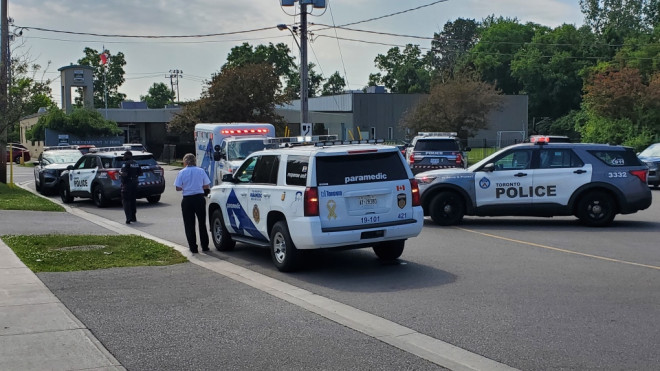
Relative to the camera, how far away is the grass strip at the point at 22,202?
68.9ft

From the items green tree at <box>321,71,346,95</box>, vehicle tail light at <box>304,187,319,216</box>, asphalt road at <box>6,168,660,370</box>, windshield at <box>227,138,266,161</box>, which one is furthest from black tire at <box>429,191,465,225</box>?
green tree at <box>321,71,346,95</box>

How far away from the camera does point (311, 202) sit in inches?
411

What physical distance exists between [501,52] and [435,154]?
260 ft

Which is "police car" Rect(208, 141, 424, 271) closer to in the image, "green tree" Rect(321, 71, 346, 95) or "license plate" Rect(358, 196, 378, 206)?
"license plate" Rect(358, 196, 378, 206)

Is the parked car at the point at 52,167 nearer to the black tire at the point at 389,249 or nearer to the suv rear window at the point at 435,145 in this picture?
the suv rear window at the point at 435,145

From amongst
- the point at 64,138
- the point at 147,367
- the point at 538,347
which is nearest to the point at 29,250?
the point at 147,367

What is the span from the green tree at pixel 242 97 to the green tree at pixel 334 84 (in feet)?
286

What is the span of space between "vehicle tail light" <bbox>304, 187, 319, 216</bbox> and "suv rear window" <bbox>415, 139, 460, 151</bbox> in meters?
18.2

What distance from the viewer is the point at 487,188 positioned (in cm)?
1591

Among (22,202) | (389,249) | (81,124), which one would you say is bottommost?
(22,202)

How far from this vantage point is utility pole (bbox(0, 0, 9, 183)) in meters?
27.0

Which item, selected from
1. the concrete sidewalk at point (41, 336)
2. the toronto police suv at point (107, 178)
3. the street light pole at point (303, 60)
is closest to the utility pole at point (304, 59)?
the street light pole at point (303, 60)

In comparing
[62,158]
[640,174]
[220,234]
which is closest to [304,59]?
[62,158]

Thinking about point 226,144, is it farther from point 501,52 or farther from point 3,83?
point 501,52
